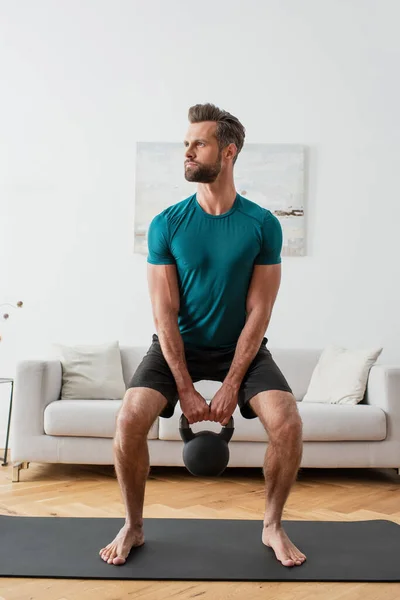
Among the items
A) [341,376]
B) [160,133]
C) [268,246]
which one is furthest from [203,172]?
[160,133]

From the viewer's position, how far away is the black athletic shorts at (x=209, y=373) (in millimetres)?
2201

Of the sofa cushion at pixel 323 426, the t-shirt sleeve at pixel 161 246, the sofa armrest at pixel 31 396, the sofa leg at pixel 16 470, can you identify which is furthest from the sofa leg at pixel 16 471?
the t-shirt sleeve at pixel 161 246

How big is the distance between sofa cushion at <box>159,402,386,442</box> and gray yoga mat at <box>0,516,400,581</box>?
79 centimetres

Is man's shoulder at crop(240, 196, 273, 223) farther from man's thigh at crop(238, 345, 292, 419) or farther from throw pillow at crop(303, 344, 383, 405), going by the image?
throw pillow at crop(303, 344, 383, 405)

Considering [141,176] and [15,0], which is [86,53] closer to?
[15,0]

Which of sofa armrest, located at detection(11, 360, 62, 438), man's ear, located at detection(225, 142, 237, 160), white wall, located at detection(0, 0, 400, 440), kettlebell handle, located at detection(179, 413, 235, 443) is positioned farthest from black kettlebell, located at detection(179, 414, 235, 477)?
white wall, located at detection(0, 0, 400, 440)

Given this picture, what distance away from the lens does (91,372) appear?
370 cm

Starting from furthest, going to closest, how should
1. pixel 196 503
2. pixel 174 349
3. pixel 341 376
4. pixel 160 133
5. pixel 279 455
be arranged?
pixel 160 133 → pixel 341 376 → pixel 196 503 → pixel 174 349 → pixel 279 455

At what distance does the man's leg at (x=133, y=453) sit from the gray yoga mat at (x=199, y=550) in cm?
6

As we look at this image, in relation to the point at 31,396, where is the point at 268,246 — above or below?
above

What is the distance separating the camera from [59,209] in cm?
432

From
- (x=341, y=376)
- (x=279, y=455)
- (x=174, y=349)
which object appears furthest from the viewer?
(x=341, y=376)

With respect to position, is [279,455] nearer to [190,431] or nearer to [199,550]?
[190,431]

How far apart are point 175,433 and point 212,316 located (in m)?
1.14
